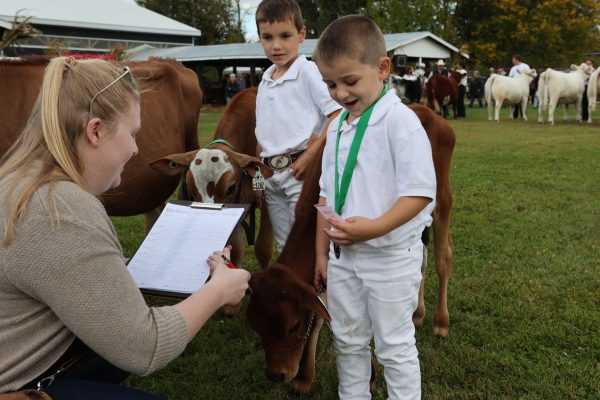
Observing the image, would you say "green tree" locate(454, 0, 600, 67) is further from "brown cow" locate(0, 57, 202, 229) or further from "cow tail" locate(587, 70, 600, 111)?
"brown cow" locate(0, 57, 202, 229)

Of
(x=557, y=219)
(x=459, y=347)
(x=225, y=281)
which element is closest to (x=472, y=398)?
(x=459, y=347)

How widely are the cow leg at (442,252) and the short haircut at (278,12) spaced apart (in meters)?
1.45

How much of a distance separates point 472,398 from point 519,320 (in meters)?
1.07

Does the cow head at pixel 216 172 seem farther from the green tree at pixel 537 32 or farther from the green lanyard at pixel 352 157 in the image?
the green tree at pixel 537 32

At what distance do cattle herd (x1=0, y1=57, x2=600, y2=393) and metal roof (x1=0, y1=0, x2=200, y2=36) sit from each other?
26.6m

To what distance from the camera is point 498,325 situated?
3.80 m

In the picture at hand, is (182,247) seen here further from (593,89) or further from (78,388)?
(593,89)

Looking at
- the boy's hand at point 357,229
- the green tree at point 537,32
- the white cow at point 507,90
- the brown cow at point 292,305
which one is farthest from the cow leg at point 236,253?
the green tree at point 537,32

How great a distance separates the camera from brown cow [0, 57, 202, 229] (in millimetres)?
3721

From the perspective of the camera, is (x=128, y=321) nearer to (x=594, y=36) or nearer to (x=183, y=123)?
(x=183, y=123)

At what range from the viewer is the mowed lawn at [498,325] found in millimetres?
3133

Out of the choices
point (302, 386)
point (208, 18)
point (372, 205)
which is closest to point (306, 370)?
point (302, 386)

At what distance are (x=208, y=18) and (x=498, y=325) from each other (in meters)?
50.8

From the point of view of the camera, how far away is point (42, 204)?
64.1 inches
